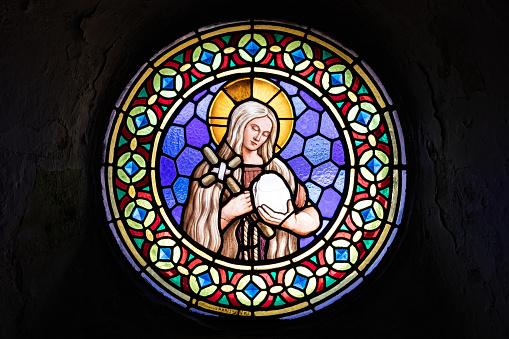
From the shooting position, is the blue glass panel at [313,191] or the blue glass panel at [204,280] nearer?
the blue glass panel at [204,280]

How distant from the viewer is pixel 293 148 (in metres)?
5.71

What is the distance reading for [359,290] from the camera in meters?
5.39

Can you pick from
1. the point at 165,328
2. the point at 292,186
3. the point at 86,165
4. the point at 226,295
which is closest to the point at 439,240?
the point at 292,186

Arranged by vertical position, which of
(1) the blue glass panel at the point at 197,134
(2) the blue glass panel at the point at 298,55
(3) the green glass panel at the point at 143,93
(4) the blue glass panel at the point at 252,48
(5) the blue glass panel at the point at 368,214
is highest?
(4) the blue glass panel at the point at 252,48

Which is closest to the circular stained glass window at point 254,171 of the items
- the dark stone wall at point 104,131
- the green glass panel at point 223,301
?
the green glass panel at point 223,301

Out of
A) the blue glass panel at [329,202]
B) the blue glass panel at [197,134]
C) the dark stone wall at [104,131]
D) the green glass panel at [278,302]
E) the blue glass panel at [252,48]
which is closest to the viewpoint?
the dark stone wall at [104,131]

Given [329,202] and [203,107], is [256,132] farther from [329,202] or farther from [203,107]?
[329,202]

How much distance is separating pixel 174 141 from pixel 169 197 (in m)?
0.37

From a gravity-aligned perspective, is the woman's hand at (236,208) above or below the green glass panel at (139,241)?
above

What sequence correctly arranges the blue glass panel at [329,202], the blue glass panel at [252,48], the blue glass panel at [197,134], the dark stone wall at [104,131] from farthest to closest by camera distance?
the blue glass panel at [252,48], the blue glass panel at [197,134], the blue glass panel at [329,202], the dark stone wall at [104,131]

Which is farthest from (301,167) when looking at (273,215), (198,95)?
(198,95)

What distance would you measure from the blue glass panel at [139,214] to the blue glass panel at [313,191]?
1.06 metres

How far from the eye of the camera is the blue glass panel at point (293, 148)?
570cm

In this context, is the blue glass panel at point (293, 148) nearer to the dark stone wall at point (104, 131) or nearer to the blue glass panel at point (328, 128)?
the blue glass panel at point (328, 128)
